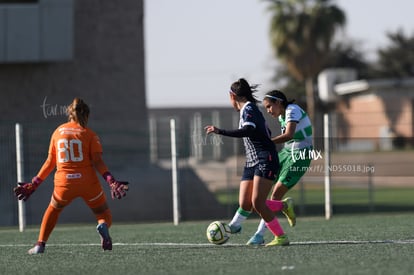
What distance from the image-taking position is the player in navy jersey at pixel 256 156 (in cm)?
1167

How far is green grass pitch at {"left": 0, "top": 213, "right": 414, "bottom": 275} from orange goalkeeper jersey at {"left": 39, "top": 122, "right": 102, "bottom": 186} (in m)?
0.90

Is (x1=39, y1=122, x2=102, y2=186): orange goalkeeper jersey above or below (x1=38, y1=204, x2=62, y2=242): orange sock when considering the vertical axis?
above

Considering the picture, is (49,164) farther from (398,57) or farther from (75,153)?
(398,57)

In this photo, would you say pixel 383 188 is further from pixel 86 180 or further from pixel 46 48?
pixel 86 180

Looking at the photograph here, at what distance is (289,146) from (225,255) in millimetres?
2036

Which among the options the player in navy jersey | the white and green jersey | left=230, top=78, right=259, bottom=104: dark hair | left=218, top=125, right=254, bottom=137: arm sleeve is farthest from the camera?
the white and green jersey

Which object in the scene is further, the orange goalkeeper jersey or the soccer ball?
the soccer ball

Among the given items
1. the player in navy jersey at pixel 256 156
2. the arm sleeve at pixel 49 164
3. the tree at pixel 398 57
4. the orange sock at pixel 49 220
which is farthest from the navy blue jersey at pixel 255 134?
the tree at pixel 398 57

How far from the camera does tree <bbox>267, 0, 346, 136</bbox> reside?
2169 inches

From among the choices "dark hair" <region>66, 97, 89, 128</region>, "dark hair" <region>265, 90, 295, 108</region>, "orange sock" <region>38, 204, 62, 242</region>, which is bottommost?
"orange sock" <region>38, 204, 62, 242</region>

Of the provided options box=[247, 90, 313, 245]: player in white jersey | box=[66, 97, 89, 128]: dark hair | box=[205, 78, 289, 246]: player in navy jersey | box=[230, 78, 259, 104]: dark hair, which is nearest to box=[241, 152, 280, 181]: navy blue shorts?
box=[205, 78, 289, 246]: player in navy jersey

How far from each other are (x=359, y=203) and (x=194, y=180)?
25.2ft

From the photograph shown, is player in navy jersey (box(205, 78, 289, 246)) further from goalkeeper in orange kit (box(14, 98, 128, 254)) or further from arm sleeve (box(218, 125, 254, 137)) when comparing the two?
goalkeeper in orange kit (box(14, 98, 128, 254))

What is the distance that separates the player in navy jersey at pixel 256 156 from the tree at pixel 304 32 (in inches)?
1695
